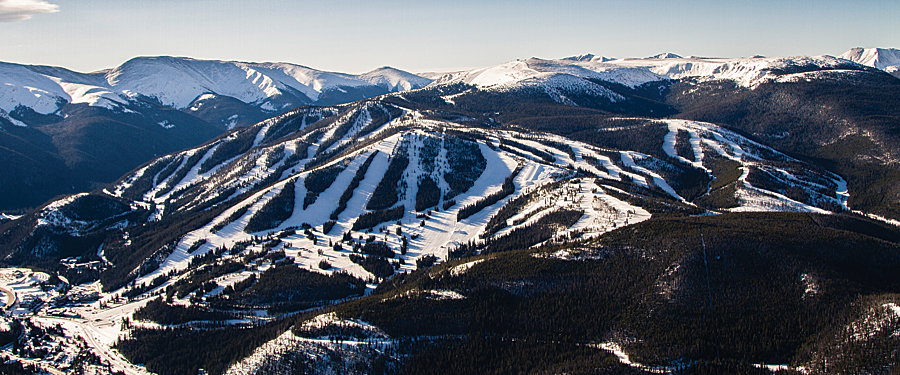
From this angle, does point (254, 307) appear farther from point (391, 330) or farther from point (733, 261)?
point (733, 261)

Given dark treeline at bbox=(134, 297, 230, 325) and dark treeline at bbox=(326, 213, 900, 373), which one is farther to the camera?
dark treeline at bbox=(134, 297, 230, 325)

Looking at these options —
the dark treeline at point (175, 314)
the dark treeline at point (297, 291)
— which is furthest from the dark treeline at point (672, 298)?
the dark treeline at point (175, 314)

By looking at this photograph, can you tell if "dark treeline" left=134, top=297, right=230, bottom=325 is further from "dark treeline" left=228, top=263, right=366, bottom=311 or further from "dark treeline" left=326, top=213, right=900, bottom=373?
"dark treeline" left=326, top=213, right=900, bottom=373

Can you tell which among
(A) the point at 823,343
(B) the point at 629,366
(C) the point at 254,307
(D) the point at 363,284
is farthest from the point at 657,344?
(C) the point at 254,307

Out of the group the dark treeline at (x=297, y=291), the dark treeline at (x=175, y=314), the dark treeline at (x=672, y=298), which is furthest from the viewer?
the dark treeline at (x=297, y=291)

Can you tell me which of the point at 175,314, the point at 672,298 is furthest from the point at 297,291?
the point at 672,298

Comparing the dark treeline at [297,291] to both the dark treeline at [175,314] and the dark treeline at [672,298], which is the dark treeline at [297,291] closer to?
the dark treeline at [175,314]

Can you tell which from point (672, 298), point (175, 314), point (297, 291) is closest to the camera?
point (672, 298)

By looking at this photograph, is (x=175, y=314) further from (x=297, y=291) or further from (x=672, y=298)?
(x=672, y=298)

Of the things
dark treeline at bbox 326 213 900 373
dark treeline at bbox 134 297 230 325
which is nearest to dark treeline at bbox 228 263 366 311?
dark treeline at bbox 134 297 230 325

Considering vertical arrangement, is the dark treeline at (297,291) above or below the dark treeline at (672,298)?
below

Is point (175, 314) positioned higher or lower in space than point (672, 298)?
lower

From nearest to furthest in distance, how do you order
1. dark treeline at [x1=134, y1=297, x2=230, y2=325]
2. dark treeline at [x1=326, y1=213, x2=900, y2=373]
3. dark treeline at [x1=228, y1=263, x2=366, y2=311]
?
dark treeline at [x1=326, y1=213, x2=900, y2=373]
dark treeline at [x1=134, y1=297, x2=230, y2=325]
dark treeline at [x1=228, y1=263, x2=366, y2=311]
